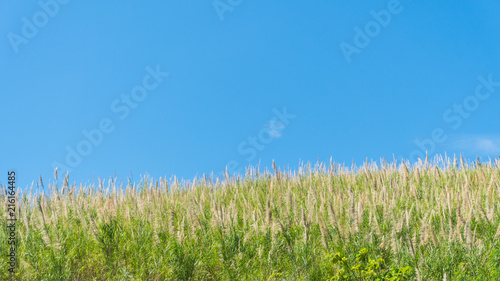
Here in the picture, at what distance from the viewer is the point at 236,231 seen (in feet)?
15.8

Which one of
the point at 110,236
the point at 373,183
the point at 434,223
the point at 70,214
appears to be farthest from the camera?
the point at 373,183

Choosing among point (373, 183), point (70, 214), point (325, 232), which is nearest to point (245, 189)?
point (373, 183)

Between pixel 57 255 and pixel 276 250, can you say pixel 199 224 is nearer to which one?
pixel 276 250

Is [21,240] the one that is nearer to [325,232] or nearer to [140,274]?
[140,274]

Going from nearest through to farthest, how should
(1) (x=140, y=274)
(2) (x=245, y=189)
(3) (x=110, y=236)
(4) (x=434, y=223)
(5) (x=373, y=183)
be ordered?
(1) (x=140, y=274)
(3) (x=110, y=236)
(4) (x=434, y=223)
(5) (x=373, y=183)
(2) (x=245, y=189)

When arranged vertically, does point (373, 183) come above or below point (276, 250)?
above

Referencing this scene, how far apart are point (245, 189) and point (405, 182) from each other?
293 centimetres

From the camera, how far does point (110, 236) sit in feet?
15.7

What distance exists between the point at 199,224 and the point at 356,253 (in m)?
1.72

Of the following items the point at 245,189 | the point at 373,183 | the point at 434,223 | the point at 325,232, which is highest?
the point at 245,189

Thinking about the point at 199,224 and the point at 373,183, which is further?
the point at 373,183

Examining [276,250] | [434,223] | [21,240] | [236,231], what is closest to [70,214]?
[21,240]

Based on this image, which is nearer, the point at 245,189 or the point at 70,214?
the point at 70,214

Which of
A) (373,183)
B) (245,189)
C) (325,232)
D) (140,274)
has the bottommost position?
(140,274)
